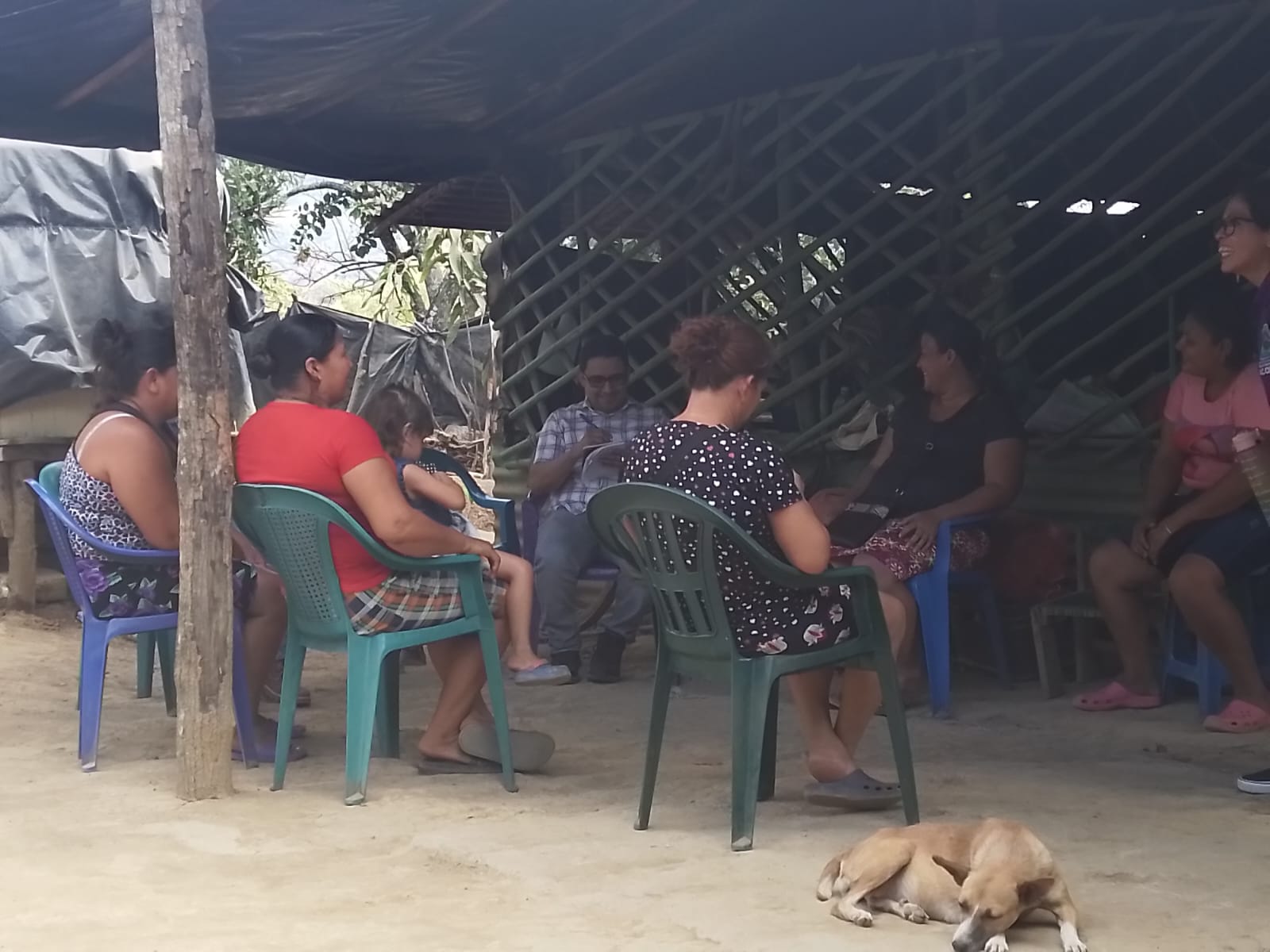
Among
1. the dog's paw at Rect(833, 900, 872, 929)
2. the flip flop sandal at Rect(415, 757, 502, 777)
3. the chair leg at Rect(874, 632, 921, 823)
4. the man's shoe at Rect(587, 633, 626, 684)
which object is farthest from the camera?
the man's shoe at Rect(587, 633, 626, 684)

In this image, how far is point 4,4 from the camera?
386 centimetres

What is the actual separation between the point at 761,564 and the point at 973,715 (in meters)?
1.53

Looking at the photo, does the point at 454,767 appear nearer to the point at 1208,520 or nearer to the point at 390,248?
the point at 1208,520

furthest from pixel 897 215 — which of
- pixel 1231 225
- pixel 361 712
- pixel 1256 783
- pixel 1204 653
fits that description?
pixel 361 712

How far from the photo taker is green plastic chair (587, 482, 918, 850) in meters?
2.77

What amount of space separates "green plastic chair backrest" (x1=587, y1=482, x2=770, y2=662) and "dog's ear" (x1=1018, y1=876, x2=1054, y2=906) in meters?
0.78

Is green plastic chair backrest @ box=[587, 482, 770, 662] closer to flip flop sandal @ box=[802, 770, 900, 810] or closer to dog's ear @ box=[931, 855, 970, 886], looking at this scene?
flip flop sandal @ box=[802, 770, 900, 810]

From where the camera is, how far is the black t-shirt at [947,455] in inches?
163

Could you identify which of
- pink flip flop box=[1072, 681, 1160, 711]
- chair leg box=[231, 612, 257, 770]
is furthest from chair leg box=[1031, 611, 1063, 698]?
chair leg box=[231, 612, 257, 770]

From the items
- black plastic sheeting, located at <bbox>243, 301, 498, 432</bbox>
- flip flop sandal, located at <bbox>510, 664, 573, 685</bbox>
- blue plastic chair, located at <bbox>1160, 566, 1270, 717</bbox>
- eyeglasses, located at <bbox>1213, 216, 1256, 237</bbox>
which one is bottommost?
flip flop sandal, located at <bbox>510, 664, 573, 685</bbox>

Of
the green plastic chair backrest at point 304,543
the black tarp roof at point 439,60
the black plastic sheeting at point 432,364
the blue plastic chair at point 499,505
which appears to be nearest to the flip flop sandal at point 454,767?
the green plastic chair backrest at point 304,543

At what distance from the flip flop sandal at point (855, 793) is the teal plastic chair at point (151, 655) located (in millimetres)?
1856

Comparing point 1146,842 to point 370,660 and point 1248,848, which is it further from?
point 370,660

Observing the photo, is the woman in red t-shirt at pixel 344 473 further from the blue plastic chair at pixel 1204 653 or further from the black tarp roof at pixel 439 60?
the blue plastic chair at pixel 1204 653
